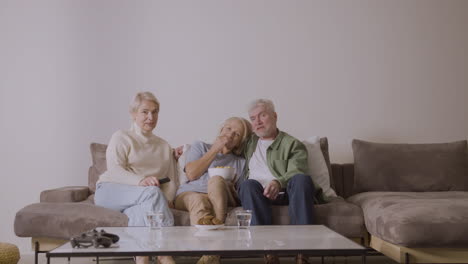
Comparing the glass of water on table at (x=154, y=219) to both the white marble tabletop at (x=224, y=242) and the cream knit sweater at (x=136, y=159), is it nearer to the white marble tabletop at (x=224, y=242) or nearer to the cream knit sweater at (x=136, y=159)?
the white marble tabletop at (x=224, y=242)

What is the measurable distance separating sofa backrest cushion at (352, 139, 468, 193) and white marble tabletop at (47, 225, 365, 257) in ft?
4.69

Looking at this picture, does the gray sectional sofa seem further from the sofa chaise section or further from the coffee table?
the coffee table

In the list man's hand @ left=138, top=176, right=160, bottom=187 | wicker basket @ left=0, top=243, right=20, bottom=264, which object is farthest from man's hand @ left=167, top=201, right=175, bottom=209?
wicker basket @ left=0, top=243, right=20, bottom=264

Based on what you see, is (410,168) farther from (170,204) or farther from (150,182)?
(150,182)

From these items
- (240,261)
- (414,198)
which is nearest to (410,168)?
(414,198)

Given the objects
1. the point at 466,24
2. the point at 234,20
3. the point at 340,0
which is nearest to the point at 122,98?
the point at 234,20

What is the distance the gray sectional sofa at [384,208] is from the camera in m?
2.74

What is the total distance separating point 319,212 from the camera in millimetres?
3311

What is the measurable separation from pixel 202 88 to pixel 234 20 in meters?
0.58

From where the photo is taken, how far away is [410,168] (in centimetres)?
401

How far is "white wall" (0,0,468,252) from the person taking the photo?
14.7 feet

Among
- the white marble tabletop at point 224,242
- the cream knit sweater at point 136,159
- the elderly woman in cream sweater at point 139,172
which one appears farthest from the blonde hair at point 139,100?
the white marble tabletop at point 224,242

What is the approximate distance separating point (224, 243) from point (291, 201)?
1121 mm

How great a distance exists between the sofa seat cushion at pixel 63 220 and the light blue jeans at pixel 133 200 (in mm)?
46
